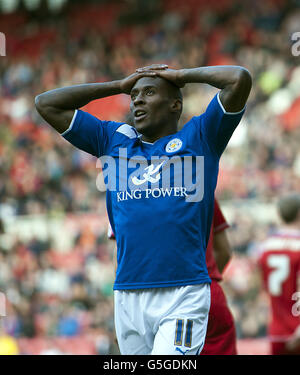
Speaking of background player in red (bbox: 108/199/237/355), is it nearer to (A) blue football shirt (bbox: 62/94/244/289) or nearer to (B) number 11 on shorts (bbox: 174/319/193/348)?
(A) blue football shirt (bbox: 62/94/244/289)

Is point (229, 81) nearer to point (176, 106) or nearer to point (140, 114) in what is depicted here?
point (176, 106)

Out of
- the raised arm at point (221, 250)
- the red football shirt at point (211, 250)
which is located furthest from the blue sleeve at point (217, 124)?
the raised arm at point (221, 250)

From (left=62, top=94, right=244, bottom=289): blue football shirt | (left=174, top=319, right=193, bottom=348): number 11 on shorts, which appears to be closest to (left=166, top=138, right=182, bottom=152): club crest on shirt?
(left=62, top=94, right=244, bottom=289): blue football shirt

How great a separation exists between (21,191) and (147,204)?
1368 cm

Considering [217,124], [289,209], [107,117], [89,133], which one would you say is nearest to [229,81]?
[217,124]

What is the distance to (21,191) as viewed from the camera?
1677 centimetres

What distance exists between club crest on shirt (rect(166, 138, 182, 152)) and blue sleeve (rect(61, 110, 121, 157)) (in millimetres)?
402

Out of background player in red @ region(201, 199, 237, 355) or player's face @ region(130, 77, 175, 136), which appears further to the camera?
background player in red @ region(201, 199, 237, 355)

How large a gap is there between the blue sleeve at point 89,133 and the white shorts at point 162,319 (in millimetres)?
843

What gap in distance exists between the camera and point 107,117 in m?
17.5

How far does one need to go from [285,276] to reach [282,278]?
28 millimetres

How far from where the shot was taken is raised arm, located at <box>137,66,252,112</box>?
3.43 m

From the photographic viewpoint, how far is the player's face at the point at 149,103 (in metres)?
3.62

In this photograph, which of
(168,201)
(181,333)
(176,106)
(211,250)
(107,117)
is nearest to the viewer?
(181,333)
